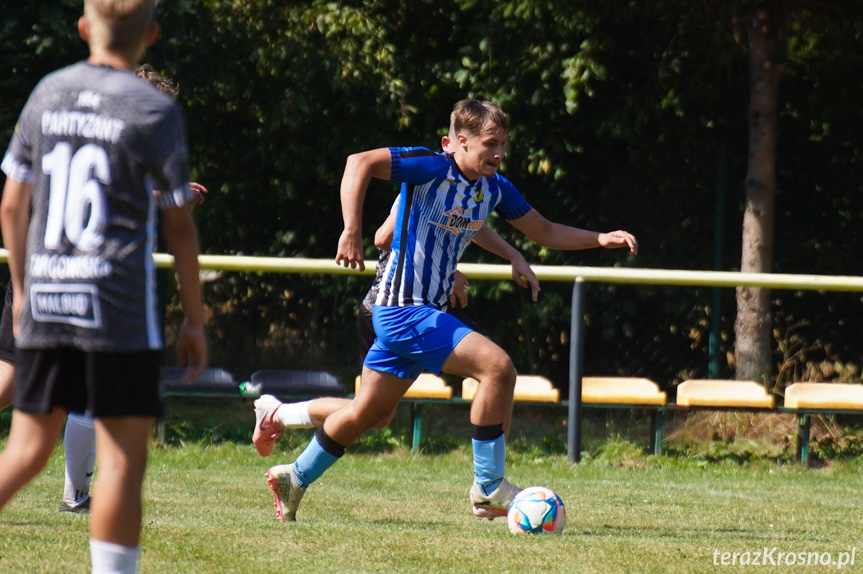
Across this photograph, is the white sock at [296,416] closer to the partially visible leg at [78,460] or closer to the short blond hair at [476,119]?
the partially visible leg at [78,460]

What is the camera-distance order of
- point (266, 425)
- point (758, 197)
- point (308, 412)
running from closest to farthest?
point (308, 412) → point (266, 425) → point (758, 197)

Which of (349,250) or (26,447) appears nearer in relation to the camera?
(26,447)

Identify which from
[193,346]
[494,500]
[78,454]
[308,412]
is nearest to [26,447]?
[193,346]

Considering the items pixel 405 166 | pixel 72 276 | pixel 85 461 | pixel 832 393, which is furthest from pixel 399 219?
pixel 832 393

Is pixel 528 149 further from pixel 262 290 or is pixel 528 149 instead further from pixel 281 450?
pixel 281 450

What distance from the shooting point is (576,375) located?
7605 mm

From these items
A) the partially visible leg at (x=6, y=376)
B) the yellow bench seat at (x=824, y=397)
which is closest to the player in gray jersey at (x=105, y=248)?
the partially visible leg at (x=6, y=376)

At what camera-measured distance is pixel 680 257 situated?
365 inches

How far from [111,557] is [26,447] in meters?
0.37

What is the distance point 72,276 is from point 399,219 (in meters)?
2.59

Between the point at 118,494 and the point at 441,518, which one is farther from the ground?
the point at 118,494

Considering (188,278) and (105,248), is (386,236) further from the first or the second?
(105,248)

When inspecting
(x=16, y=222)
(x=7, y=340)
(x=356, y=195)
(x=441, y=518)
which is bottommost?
(x=441, y=518)

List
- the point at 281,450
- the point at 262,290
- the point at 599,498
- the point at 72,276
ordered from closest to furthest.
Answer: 1. the point at 72,276
2. the point at 599,498
3. the point at 281,450
4. the point at 262,290
